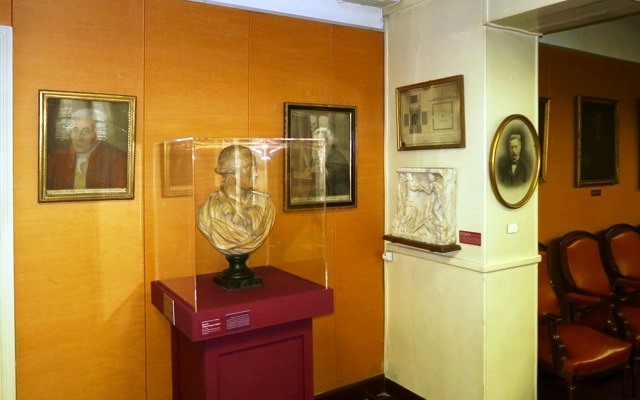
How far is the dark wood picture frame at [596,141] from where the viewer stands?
15.5ft

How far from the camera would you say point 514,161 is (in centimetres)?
331

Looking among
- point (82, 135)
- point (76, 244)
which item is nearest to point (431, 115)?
point (82, 135)

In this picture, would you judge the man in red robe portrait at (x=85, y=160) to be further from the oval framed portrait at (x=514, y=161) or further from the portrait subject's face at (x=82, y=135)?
the oval framed portrait at (x=514, y=161)

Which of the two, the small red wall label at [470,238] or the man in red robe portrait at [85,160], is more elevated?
the man in red robe portrait at [85,160]

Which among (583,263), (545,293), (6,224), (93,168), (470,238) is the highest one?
(93,168)

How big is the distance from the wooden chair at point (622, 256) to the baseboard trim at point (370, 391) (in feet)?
6.84

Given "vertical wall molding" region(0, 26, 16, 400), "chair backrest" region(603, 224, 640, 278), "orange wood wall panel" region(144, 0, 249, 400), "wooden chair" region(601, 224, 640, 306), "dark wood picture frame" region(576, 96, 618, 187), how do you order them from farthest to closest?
1. "dark wood picture frame" region(576, 96, 618, 187)
2. "chair backrest" region(603, 224, 640, 278)
3. "wooden chair" region(601, 224, 640, 306)
4. "orange wood wall panel" region(144, 0, 249, 400)
5. "vertical wall molding" region(0, 26, 16, 400)

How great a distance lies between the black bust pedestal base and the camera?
110 inches

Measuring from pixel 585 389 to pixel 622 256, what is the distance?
132 cm

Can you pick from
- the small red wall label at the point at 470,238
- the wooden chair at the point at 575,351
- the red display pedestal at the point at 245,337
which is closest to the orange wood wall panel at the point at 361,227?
the small red wall label at the point at 470,238

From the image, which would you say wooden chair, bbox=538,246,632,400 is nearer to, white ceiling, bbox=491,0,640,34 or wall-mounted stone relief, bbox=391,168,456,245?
wall-mounted stone relief, bbox=391,168,456,245

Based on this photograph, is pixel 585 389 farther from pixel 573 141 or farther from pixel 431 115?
pixel 431 115

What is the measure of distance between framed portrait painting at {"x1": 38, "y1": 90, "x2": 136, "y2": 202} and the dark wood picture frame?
12.7 ft

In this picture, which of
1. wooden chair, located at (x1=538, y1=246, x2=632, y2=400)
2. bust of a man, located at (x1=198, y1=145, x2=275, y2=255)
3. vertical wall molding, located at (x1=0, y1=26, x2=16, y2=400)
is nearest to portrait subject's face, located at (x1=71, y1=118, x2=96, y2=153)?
vertical wall molding, located at (x1=0, y1=26, x2=16, y2=400)
